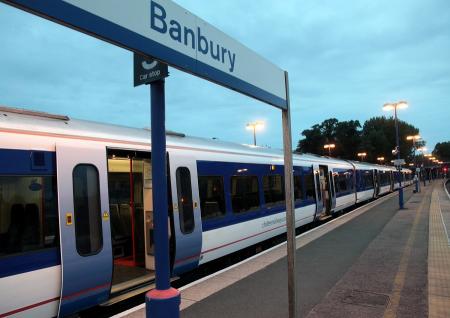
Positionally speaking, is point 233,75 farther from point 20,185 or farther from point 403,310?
point 403,310

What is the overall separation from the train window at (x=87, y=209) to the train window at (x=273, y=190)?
235 inches

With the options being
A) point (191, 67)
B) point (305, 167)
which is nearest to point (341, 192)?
point (305, 167)

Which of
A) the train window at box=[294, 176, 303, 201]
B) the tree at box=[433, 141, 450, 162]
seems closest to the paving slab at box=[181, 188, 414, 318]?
the train window at box=[294, 176, 303, 201]

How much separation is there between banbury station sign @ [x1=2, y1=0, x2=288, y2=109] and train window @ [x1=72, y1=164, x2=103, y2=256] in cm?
287

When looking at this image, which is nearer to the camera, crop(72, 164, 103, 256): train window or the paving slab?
crop(72, 164, 103, 256): train window

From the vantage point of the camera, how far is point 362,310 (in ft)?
17.7

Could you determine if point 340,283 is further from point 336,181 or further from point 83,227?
point 336,181

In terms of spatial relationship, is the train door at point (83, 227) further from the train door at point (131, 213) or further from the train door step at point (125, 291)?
the train door at point (131, 213)

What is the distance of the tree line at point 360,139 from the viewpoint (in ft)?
262

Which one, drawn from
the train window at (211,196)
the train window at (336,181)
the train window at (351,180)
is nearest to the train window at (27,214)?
the train window at (211,196)

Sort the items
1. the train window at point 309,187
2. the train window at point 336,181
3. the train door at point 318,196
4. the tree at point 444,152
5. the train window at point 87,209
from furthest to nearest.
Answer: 1. the tree at point 444,152
2. the train window at point 336,181
3. the train door at point 318,196
4. the train window at point 309,187
5. the train window at point 87,209

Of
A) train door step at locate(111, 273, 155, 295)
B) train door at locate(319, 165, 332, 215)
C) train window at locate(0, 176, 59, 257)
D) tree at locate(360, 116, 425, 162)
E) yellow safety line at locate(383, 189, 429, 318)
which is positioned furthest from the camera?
tree at locate(360, 116, 425, 162)

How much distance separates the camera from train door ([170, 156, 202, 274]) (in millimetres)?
6910

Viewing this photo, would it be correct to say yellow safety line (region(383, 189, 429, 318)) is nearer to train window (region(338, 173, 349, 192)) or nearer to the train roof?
the train roof
